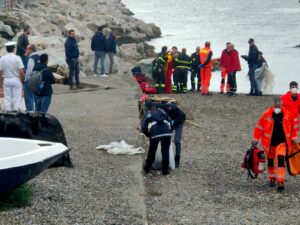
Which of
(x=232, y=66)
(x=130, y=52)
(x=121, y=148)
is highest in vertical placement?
(x=232, y=66)

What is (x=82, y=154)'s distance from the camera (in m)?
13.6

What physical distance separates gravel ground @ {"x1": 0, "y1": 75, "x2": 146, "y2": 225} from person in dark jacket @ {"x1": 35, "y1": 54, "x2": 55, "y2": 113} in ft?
2.14

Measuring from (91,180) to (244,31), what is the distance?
6578 cm

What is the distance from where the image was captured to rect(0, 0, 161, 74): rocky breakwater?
2688 centimetres

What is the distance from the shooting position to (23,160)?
9.78m

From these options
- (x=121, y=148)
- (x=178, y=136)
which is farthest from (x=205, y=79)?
(x=121, y=148)

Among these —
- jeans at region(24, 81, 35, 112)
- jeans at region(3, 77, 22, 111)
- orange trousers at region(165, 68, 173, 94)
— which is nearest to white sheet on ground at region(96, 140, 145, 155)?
jeans at region(3, 77, 22, 111)

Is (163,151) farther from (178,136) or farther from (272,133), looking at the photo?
(272,133)

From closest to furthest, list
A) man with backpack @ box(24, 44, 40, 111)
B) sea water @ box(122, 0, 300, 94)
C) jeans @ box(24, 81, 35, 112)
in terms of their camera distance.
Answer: man with backpack @ box(24, 44, 40, 111) → jeans @ box(24, 81, 35, 112) → sea water @ box(122, 0, 300, 94)

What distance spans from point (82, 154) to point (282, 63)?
34637mm

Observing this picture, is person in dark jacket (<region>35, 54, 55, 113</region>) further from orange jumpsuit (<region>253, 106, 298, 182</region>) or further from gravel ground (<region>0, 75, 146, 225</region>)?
orange jumpsuit (<region>253, 106, 298, 182</region>)

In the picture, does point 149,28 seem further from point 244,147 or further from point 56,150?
point 56,150

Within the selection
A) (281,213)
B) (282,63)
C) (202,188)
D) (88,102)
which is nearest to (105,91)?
(88,102)

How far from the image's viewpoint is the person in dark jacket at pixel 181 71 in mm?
22514
